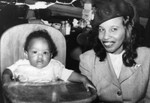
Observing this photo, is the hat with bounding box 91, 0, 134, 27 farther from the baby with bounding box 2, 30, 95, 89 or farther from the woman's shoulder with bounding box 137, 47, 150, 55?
the baby with bounding box 2, 30, 95, 89

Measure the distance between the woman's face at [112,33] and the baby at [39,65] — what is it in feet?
0.93

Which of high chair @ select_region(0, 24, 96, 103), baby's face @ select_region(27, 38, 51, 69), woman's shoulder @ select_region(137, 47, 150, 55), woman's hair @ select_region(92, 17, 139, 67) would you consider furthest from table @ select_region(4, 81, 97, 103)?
woman's shoulder @ select_region(137, 47, 150, 55)

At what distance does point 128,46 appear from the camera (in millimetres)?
1716

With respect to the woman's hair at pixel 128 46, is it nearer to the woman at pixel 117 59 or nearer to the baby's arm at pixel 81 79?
the woman at pixel 117 59

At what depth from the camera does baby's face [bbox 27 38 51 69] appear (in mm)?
1675

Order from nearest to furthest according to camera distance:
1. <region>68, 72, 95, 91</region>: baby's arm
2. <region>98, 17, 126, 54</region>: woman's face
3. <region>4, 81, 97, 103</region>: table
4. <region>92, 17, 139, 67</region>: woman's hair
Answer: <region>4, 81, 97, 103</region>: table → <region>68, 72, 95, 91</region>: baby's arm → <region>98, 17, 126, 54</region>: woman's face → <region>92, 17, 139, 67</region>: woman's hair

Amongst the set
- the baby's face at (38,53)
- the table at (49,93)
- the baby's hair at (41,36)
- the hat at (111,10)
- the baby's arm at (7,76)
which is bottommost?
the table at (49,93)

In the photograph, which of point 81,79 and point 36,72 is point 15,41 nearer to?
point 36,72

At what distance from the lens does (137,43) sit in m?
1.79

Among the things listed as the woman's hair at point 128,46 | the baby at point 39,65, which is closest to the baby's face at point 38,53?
the baby at point 39,65

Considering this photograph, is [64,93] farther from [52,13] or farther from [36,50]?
[52,13]

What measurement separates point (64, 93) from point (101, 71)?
45 centimetres

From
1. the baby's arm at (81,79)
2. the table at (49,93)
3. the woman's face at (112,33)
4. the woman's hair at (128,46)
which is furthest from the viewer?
the woman's hair at (128,46)

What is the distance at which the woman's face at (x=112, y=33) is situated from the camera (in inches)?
61.8
